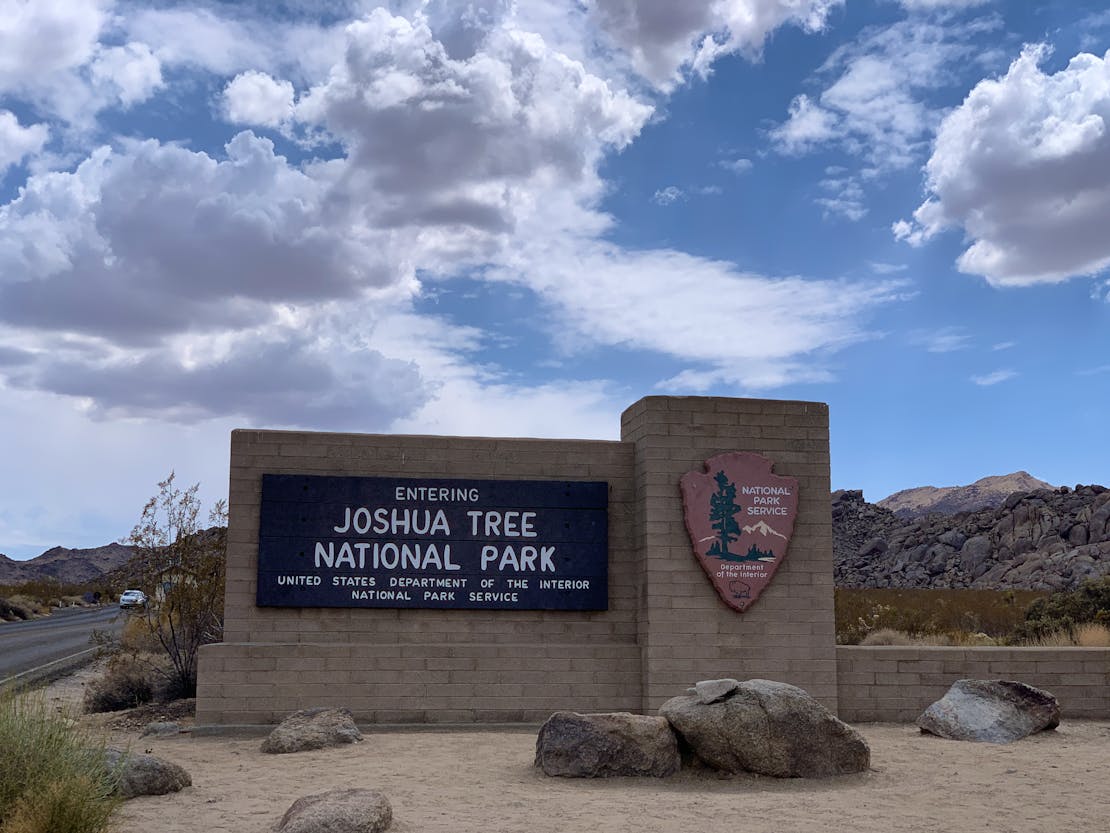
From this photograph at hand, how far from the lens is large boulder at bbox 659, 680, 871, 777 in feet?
34.2

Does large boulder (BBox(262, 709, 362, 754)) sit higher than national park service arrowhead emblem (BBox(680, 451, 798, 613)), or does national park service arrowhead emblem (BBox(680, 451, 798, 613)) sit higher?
national park service arrowhead emblem (BBox(680, 451, 798, 613))

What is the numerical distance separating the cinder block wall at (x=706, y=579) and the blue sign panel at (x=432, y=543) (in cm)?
80

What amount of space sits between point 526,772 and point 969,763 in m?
4.48

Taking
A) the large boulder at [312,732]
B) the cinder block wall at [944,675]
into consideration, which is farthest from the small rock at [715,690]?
the cinder block wall at [944,675]

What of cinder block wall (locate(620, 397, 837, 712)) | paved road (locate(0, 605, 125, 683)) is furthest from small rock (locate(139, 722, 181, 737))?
cinder block wall (locate(620, 397, 837, 712))

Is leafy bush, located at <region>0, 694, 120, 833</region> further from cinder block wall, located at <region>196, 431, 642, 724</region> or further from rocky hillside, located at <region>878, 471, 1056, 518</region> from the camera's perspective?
rocky hillside, located at <region>878, 471, 1056, 518</region>

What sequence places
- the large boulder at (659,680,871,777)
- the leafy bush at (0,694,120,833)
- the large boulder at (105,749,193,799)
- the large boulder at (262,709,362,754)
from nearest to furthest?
the leafy bush at (0,694,120,833) → the large boulder at (105,749,193,799) → the large boulder at (659,680,871,777) → the large boulder at (262,709,362,754)

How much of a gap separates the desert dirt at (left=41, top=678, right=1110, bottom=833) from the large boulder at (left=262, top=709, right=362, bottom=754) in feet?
0.61

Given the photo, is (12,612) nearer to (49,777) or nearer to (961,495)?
(49,777)

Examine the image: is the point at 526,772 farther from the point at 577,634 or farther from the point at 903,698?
the point at 903,698

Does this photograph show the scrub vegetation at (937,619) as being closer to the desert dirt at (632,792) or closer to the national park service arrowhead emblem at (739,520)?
the national park service arrowhead emblem at (739,520)

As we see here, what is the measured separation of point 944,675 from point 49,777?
11.2 meters

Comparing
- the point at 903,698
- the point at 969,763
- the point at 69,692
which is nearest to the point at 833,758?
the point at 969,763

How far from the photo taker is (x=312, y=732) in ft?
39.7
